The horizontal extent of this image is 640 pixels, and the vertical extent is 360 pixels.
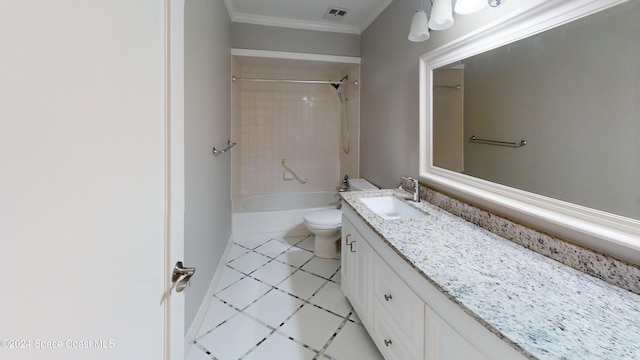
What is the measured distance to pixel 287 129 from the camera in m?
3.95

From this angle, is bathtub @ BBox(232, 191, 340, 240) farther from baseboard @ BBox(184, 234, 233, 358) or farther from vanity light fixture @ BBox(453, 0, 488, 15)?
vanity light fixture @ BBox(453, 0, 488, 15)

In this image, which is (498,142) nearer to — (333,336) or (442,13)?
(442,13)

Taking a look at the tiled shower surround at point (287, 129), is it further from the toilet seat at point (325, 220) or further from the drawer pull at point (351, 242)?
the drawer pull at point (351, 242)

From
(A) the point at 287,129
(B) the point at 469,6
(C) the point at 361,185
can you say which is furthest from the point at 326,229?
(B) the point at 469,6

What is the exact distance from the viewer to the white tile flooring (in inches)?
62.2

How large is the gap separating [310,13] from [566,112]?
2529 millimetres

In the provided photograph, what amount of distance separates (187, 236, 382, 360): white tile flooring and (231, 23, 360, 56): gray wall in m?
2.28

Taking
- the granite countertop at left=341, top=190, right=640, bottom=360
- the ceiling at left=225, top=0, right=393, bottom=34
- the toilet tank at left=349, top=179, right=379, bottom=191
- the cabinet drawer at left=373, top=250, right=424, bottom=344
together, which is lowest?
the cabinet drawer at left=373, top=250, right=424, bottom=344

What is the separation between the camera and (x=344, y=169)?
12.9 feet

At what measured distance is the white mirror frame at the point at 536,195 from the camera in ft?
3.10
